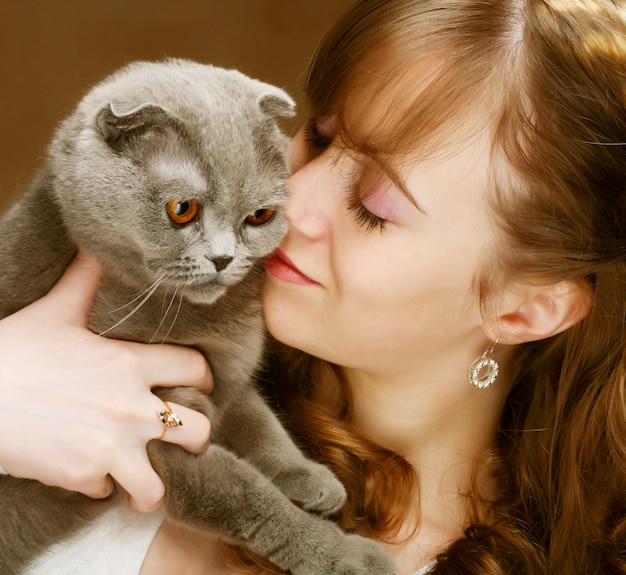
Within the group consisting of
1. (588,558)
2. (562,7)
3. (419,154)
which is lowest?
(588,558)

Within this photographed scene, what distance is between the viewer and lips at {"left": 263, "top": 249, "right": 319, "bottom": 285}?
3.77 ft

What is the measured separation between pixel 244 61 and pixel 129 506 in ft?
4.71

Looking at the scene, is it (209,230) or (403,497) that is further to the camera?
(403,497)

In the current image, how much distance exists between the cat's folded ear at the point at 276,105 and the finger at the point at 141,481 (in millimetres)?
550

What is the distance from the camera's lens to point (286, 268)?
1167mm

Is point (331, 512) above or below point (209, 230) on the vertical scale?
below

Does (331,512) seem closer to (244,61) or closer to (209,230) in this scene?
(209,230)

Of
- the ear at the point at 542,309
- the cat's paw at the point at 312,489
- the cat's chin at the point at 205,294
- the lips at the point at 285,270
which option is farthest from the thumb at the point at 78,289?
the ear at the point at 542,309

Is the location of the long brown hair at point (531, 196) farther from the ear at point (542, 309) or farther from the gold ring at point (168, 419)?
the gold ring at point (168, 419)

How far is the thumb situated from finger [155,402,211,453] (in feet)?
0.70

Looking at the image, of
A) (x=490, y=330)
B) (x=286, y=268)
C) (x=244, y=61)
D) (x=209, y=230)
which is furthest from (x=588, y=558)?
(x=244, y=61)

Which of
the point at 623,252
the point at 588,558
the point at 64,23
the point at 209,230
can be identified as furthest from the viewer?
the point at 64,23

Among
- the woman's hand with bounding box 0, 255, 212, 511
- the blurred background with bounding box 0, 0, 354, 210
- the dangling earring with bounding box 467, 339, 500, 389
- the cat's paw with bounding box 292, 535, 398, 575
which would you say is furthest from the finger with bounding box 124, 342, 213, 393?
the blurred background with bounding box 0, 0, 354, 210

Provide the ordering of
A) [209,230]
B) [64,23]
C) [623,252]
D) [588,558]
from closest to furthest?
[209,230], [623,252], [588,558], [64,23]
